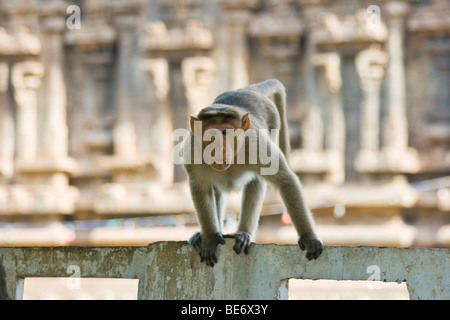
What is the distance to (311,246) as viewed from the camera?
211 inches

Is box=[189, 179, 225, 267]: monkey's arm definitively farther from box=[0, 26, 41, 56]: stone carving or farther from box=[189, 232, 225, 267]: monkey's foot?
box=[0, 26, 41, 56]: stone carving

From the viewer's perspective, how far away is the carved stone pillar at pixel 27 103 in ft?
52.2

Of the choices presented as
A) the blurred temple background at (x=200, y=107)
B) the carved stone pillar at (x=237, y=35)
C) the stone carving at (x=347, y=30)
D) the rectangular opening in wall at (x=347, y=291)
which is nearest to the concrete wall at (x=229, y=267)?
the rectangular opening in wall at (x=347, y=291)

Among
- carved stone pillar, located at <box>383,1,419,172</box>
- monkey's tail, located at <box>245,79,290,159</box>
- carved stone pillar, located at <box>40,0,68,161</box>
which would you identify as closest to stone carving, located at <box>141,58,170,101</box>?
carved stone pillar, located at <box>40,0,68,161</box>

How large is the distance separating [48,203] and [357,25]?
5.69 metres

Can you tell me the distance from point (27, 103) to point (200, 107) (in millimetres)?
3287

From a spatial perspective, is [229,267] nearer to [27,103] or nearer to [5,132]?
[27,103]

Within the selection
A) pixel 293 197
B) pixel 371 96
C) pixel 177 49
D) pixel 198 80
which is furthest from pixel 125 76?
pixel 293 197

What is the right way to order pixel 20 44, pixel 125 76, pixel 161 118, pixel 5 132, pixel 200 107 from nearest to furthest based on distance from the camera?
pixel 200 107 < pixel 161 118 < pixel 125 76 < pixel 20 44 < pixel 5 132

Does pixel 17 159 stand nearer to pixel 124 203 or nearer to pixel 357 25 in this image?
pixel 124 203

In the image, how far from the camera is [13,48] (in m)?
16.0

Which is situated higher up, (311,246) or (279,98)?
(279,98)

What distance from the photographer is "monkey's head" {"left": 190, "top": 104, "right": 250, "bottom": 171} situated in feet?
17.9

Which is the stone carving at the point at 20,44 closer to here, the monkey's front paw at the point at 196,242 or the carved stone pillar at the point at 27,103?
the carved stone pillar at the point at 27,103
